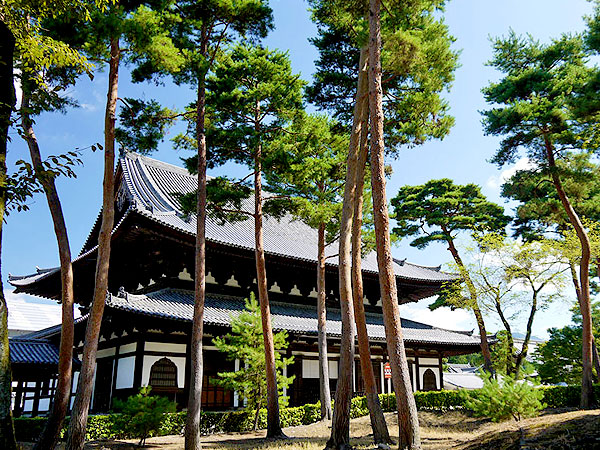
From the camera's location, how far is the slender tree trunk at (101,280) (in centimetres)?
879

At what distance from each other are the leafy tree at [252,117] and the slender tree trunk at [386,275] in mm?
4250

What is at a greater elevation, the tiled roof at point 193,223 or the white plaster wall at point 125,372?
the tiled roof at point 193,223

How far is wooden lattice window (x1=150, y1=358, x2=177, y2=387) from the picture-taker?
14.0 meters

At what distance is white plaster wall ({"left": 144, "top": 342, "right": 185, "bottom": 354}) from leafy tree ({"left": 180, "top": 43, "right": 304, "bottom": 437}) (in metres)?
3.56

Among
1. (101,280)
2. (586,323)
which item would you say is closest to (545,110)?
(586,323)

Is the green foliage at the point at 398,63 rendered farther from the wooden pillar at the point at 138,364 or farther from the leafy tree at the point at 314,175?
the wooden pillar at the point at 138,364

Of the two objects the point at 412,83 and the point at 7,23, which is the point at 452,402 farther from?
the point at 7,23

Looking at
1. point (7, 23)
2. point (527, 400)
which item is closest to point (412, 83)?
point (527, 400)

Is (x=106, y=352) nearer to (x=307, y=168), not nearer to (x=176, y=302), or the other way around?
(x=176, y=302)

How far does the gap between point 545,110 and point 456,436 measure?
11801mm

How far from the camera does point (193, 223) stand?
16375 millimetres

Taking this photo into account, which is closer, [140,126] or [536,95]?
[140,126]

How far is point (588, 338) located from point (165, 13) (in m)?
16.5

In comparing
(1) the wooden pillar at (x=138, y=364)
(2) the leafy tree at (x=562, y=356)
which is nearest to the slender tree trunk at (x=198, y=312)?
(1) the wooden pillar at (x=138, y=364)
